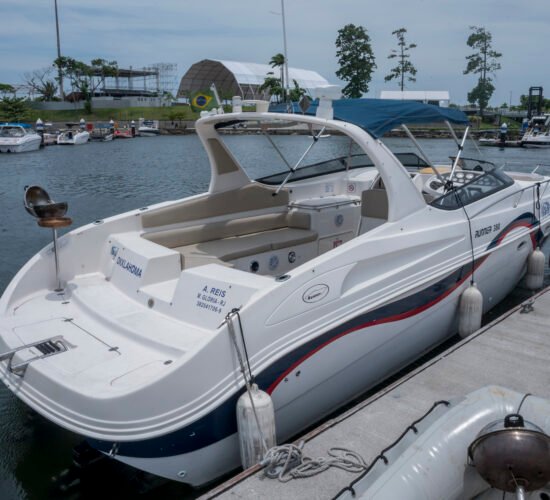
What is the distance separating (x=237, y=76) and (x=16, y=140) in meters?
44.3

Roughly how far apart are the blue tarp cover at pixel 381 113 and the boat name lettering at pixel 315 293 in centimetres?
141

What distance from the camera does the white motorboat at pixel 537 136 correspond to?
41.4 meters

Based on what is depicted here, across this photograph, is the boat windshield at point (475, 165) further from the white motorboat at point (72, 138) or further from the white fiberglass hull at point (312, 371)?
the white motorboat at point (72, 138)

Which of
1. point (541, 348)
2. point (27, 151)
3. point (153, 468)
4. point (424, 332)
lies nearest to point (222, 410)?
point (153, 468)

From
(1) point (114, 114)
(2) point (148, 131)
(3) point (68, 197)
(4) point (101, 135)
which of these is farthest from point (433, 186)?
(1) point (114, 114)

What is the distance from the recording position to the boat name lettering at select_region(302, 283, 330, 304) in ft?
12.6

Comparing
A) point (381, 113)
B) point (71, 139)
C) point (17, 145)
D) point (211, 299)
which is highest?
point (71, 139)

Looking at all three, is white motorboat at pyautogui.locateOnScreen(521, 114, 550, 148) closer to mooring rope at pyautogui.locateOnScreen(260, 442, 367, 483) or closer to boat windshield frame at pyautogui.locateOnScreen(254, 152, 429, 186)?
boat windshield frame at pyautogui.locateOnScreen(254, 152, 429, 186)

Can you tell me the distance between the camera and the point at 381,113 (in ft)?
16.0

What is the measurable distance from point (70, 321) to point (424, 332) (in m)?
3.05

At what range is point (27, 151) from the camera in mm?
36531

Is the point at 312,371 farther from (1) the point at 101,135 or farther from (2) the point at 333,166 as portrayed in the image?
(1) the point at 101,135

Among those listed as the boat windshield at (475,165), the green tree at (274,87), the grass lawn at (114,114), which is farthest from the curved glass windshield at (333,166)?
the grass lawn at (114,114)

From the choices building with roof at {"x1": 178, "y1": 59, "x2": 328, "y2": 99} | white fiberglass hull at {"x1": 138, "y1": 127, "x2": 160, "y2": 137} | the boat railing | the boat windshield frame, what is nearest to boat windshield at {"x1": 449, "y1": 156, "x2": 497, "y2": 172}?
the boat windshield frame
